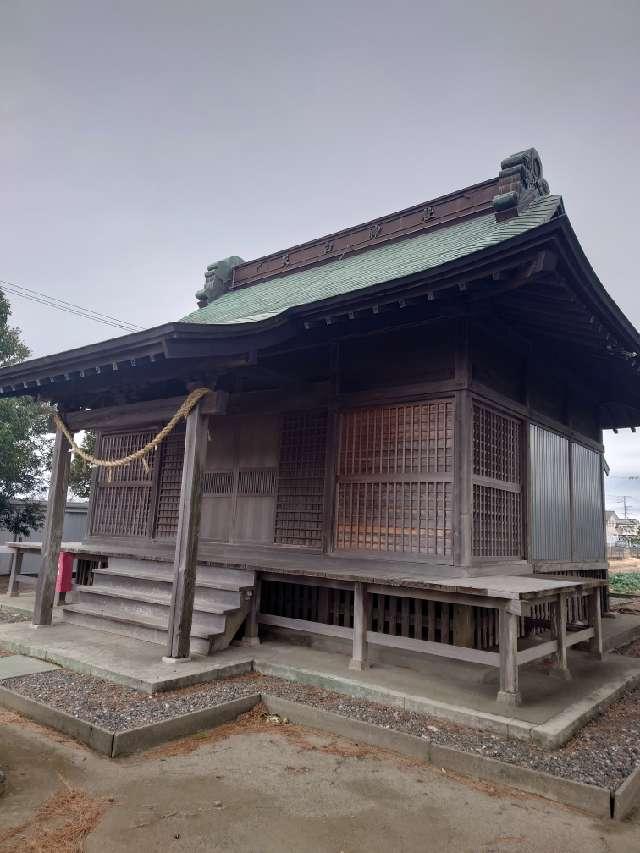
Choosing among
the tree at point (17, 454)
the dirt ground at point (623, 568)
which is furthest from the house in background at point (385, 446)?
the dirt ground at point (623, 568)

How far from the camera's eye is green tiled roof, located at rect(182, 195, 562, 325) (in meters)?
6.62

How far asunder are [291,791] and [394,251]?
7232 millimetres

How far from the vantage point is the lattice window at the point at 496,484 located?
6.21 metres

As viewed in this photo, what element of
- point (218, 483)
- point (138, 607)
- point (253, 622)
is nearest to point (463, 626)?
point (253, 622)

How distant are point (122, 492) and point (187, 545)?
4.15 m

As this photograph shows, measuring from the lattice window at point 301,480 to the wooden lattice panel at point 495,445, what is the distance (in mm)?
1891

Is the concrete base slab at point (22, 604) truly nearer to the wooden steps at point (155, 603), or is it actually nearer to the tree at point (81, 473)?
the wooden steps at point (155, 603)

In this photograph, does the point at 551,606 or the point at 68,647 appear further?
the point at 551,606

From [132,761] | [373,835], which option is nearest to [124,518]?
[132,761]

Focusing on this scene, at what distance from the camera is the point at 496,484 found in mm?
6543

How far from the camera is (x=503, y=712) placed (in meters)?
4.43

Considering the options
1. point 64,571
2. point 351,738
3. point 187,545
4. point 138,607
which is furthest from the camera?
point 64,571

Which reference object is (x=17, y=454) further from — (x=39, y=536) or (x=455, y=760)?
(x=455, y=760)

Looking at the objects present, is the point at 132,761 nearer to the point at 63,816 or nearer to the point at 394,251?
the point at 63,816
